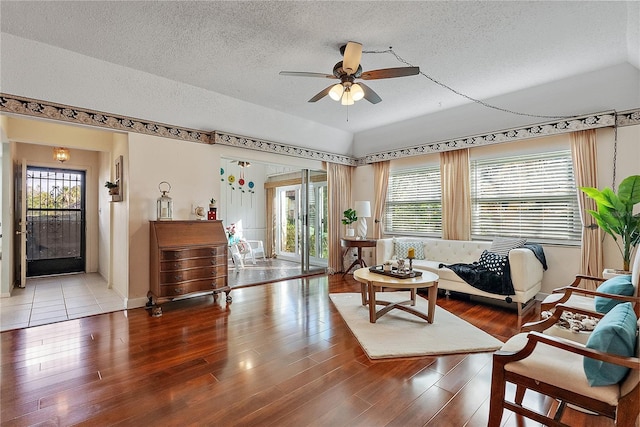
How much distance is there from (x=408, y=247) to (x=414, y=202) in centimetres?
112

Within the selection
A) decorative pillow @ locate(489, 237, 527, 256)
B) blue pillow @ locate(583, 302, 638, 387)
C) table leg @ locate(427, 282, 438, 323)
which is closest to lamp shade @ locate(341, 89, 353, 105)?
table leg @ locate(427, 282, 438, 323)

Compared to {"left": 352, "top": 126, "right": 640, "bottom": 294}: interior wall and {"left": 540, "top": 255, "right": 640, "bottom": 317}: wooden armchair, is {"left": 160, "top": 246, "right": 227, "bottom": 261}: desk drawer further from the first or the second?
{"left": 352, "top": 126, "right": 640, "bottom": 294}: interior wall

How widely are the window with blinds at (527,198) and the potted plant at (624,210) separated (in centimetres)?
85

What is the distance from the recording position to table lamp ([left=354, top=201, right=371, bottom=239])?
A: 601 centimetres

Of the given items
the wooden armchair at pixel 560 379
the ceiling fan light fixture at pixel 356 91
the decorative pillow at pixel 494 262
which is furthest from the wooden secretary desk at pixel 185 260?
the decorative pillow at pixel 494 262

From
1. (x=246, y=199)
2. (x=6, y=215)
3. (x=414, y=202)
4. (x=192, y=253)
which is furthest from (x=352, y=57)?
(x=6, y=215)

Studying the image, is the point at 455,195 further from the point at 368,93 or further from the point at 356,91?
the point at 356,91

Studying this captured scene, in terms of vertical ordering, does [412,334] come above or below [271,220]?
below

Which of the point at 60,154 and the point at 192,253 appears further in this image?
the point at 60,154

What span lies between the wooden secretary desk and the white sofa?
108 inches

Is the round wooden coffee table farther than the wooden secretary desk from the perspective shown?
No

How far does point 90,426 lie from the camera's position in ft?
5.83

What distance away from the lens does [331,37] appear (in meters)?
3.01

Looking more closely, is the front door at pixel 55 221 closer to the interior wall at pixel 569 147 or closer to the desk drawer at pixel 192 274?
the desk drawer at pixel 192 274
